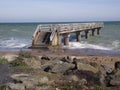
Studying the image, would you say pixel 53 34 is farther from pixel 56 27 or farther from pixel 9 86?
pixel 9 86

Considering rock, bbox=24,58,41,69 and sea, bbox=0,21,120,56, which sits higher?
rock, bbox=24,58,41,69

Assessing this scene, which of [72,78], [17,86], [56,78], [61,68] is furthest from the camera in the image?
[61,68]

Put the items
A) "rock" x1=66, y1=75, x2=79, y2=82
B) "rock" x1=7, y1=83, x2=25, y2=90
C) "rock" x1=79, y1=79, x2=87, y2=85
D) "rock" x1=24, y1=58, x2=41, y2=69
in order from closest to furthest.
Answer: "rock" x1=7, y1=83, x2=25, y2=90 < "rock" x1=79, y1=79, x2=87, y2=85 < "rock" x1=66, y1=75, x2=79, y2=82 < "rock" x1=24, y1=58, x2=41, y2=69

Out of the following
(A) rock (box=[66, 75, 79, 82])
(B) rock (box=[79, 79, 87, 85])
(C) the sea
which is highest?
(B) rock (box=[79, 79, 87, 85])

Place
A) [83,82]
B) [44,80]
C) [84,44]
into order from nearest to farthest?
[83,82] < [44,80] < [84,44]

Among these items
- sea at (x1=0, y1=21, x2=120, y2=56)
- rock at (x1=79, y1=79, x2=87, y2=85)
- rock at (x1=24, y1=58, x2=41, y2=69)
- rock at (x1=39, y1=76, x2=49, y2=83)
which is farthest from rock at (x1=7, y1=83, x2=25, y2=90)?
sea at (x1=0, y1=21, x2=120, y2=56)

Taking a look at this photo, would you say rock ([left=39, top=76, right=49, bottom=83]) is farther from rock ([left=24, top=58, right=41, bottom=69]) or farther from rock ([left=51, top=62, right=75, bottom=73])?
rock ([left=24, top=58, right=41, bottom=69])

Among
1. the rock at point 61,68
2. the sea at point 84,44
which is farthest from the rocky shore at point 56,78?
the sea at point 84,44

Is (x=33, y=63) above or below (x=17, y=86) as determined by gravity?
below

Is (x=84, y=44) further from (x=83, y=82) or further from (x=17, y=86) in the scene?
(x=17, y=86)

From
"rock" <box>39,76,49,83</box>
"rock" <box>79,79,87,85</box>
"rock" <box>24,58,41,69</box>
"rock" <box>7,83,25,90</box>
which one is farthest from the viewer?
"rock" <box>24,58,41,69</box>

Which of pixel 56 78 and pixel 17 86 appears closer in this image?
pixel 17 86

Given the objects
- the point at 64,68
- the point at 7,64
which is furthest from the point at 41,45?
the point at 64,68

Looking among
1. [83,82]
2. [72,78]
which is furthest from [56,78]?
[83,82]
